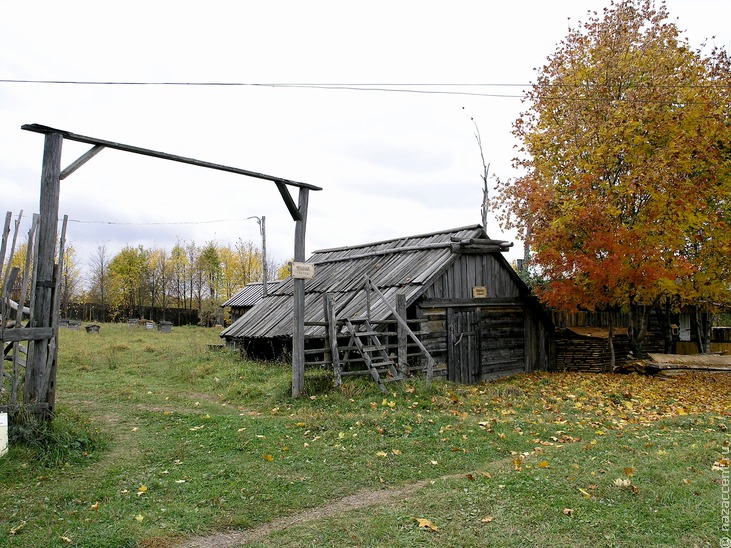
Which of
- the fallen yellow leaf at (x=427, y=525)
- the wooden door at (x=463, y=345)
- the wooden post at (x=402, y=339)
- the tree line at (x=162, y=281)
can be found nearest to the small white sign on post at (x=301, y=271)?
the wooden post at (x=402, y=339)

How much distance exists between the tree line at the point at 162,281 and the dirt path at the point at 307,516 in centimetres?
3748

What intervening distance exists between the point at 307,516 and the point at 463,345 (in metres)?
10.1

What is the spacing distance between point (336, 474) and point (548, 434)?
12.3ft

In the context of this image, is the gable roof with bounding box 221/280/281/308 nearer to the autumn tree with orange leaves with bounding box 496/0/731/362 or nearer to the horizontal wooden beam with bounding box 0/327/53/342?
the autumn tree with orange leaves with bounding box 496/0/731/362

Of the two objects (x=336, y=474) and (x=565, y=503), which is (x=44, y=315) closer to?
(x=336, y=474)

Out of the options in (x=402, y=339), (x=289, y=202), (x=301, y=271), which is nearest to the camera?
(x=301, y=271)

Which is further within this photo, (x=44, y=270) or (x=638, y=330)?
(x=638, y=330)

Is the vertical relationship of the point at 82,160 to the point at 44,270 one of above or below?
above

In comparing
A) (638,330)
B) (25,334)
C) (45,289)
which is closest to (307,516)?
(25,334)

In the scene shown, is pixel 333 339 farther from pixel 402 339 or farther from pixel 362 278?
pixel 362 278

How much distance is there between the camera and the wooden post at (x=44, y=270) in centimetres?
770

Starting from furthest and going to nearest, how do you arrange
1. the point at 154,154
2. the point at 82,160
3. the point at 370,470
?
the point at 154,154, the point at 82,160, the point at 370,470

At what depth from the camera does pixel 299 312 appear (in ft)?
37.4

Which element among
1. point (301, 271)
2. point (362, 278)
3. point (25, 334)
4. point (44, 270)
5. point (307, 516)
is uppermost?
point (362, 278)
